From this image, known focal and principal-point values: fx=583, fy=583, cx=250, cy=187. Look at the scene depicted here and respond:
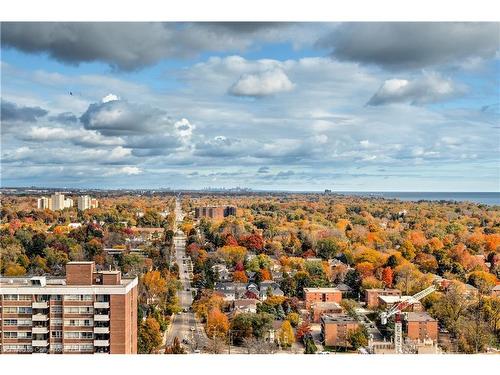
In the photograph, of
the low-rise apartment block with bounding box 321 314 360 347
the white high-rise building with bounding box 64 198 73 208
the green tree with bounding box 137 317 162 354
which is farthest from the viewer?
the white high-rise building with bounding box 64 198 73 208

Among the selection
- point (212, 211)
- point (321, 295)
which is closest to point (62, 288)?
point (321, 295)

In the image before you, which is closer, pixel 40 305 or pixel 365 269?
pixel 40 305

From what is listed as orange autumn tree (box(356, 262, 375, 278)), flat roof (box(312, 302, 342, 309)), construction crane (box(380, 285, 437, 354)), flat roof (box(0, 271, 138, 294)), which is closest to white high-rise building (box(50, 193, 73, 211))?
Answer: orange autumn tree (box(356, 262, 375, 278))

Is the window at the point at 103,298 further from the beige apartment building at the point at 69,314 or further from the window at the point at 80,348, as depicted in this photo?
the window at the point at 80,348

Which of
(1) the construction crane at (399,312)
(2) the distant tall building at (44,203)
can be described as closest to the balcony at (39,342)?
(1) the construction crane at (399,312)

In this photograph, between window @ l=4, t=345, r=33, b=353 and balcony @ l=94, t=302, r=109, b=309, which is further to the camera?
window @ l=4, t=345, r=33, b=353

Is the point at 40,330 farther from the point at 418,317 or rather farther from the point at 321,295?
the point at 321,295

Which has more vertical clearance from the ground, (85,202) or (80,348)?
(85,202)

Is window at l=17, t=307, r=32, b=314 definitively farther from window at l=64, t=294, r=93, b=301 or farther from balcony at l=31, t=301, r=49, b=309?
window at l=64, t=294, r=93, b=301
